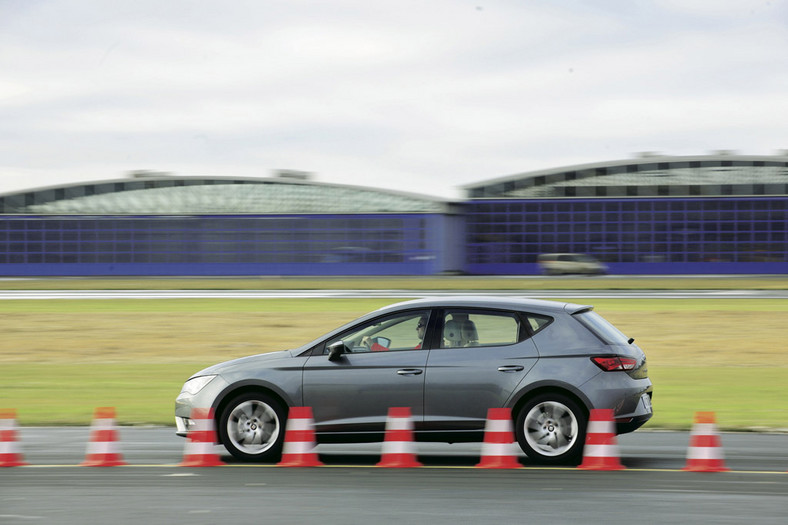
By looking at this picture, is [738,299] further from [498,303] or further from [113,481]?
[113,481]

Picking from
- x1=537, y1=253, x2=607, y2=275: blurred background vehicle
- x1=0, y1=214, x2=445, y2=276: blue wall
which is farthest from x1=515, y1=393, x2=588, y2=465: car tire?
x1=0, y1=214, x2=445, y2=276: blue wall

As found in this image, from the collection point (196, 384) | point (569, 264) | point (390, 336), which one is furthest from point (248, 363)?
point (569, 264)

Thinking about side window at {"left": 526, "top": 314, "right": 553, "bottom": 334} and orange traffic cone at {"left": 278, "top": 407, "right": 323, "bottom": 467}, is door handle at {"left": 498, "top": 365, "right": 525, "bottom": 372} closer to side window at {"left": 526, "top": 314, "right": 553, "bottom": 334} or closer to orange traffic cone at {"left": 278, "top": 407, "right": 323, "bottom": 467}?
side window at {"left": 526, "top": 314, "right": 553, "bottom": 334}

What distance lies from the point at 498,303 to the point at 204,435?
116 inches

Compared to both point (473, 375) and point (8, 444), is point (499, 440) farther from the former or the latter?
point (8, 444)

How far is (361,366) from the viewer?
941 cm

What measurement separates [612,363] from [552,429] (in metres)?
0.78

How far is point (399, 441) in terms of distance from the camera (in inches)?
360

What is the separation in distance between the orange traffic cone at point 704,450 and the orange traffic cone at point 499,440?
1.53 metres

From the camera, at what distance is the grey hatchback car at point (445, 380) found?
910 centimetres

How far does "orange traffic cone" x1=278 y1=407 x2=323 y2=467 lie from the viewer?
30.1ft

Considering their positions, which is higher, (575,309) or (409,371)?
(575,309)

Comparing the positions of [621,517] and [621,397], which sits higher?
[621,397]

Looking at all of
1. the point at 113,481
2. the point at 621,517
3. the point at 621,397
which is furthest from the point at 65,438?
the point at 621,517
